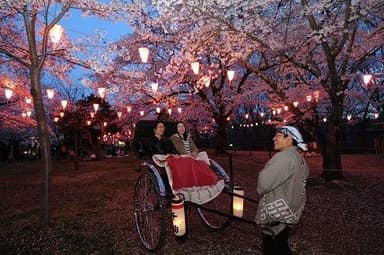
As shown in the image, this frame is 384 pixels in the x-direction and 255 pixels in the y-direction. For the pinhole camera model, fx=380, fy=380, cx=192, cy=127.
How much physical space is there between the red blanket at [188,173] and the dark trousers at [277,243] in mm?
2252

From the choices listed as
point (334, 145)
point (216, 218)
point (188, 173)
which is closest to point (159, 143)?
point (188, 173)

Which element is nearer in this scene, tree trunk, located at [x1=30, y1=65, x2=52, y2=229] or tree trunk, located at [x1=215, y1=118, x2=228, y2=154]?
tree trunk, located at [x1=30, y1=65, x2=52, y2=229]

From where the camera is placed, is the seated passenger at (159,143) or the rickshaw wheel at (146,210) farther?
the seated passenger at (159,143)

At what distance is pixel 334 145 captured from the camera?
1203cm

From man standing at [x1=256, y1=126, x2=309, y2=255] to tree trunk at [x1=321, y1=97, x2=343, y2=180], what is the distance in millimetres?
8749

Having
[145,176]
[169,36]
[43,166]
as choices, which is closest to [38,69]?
[43,166]

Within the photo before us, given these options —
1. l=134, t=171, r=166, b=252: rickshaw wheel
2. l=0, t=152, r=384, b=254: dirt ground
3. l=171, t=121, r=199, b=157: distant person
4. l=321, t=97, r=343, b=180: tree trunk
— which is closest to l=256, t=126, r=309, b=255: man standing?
l=0, t=152, r=384, b=254: dirt ground

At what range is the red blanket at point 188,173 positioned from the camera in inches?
226

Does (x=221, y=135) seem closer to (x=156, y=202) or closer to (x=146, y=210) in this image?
(x=156, y=202)

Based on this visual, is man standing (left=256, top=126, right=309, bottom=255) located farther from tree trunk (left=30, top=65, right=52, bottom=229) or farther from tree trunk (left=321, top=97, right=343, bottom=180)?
tree trunk (left=321, top=97, right=343, bottom=180)

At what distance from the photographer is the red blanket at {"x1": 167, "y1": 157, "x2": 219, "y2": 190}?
5730mm

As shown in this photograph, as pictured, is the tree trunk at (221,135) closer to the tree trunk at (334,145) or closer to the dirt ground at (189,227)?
the tree trunk at (334,145)

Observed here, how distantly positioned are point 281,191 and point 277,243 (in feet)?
1.68

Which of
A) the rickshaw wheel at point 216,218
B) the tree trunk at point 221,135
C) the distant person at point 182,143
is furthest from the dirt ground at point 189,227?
the tree trunk at point 221,135
